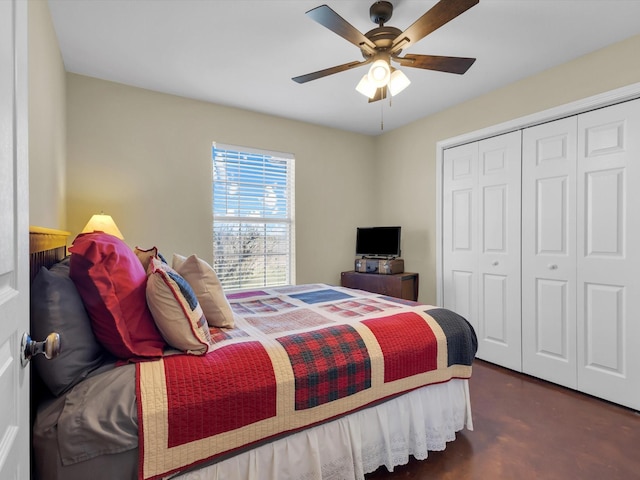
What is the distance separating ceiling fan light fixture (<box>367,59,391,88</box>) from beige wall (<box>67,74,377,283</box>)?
1942 mm

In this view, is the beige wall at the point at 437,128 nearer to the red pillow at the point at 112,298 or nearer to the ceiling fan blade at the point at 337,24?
the ceiling fan blade at the point at 337,24

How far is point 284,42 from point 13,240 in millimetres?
2147

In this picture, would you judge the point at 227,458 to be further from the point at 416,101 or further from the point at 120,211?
the point at 416,101

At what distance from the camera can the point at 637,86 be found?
218cm

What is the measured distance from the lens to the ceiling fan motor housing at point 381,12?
1.85m

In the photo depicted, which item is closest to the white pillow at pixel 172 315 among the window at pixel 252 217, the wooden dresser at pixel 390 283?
the window at pixel 252 217

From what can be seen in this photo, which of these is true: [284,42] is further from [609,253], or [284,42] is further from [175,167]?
[609,253]

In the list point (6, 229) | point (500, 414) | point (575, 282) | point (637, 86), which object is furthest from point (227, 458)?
point (637, 86)

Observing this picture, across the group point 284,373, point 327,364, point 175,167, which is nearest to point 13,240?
point 284,373

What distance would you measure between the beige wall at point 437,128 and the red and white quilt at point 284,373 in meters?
1.87

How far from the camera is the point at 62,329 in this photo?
3.51 feet

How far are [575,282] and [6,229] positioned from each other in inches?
127

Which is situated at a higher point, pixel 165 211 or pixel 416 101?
pixel 416 101

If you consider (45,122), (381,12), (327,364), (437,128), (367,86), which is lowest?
(327,364)
